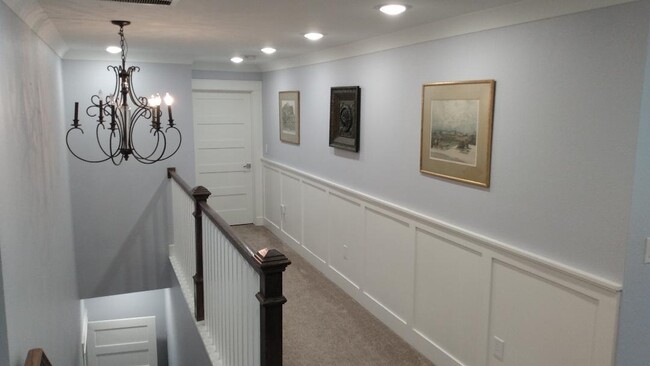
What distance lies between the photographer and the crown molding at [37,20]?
2344 millimetres

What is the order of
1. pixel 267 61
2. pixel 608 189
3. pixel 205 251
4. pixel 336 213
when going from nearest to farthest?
pixel 608 189
pixel 205 251
pixel 336 213
pixel 267 61

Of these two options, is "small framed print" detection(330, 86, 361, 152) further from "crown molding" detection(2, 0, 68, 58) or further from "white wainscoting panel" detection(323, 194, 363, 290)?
"crown molding" detection(2, 0, 68, 58)

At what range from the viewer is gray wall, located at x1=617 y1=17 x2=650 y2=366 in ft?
6.72

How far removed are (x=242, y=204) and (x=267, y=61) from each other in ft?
7.02

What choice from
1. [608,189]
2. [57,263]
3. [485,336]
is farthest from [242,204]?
[608,189]

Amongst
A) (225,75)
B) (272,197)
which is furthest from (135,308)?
(225,75)

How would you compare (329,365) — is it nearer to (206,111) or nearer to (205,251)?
(205,251)

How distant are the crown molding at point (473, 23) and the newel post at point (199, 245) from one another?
1804mm

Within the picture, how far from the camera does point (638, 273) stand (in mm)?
2146

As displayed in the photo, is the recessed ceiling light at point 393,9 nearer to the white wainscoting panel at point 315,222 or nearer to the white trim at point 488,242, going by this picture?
the white trim at point 488,242

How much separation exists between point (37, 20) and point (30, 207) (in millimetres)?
1178

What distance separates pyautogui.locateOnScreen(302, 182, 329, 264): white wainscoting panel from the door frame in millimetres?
1643

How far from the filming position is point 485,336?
2945mm

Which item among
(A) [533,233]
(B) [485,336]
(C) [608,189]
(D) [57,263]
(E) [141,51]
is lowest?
(B) [485,336]
